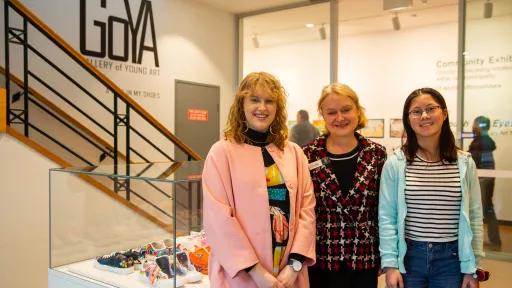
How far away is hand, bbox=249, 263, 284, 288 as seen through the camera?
Answer: 5.12 ft

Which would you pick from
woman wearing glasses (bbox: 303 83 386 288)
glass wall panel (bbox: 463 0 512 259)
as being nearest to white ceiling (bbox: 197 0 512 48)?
glass wall panel (bbox: 463 0 512 259)

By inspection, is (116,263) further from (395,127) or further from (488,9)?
(395,127)

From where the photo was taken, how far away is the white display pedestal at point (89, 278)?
7.09 ft

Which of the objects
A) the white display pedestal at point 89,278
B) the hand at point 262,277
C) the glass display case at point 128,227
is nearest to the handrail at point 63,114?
the glass display case at point 128,227

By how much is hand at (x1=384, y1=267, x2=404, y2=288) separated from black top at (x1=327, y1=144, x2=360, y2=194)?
0.36 meters

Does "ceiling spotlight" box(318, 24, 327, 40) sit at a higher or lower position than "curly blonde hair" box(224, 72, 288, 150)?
higher

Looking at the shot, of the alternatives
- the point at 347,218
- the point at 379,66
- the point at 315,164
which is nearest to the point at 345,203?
the point at 347,218

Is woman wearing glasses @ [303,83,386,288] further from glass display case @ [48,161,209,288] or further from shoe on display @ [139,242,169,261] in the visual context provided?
shoe on display @ [139,242,169,261]

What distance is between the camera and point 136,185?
2191 millimetres

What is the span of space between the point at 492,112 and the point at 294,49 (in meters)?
3.44

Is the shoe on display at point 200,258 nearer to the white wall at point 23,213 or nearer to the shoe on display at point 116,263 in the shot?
the shoe on display at point 116,263

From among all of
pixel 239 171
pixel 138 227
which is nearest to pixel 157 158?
pixel 138 227

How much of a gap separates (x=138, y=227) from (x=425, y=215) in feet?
4.98

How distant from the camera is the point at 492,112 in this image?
4.87m
